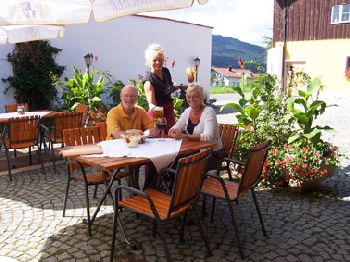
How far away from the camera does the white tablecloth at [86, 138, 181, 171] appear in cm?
325

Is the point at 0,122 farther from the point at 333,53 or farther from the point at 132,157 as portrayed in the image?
the point at 333,53

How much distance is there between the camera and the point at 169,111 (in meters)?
4.86

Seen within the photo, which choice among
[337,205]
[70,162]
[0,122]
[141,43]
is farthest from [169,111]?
[141,43]

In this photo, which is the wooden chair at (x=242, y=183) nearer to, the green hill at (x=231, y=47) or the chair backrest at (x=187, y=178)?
the chair backrest at (x=187, y=178)

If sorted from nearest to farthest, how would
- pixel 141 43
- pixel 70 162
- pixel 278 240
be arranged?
pixel 278 240 < pixel 70 162 < pixel 141 43

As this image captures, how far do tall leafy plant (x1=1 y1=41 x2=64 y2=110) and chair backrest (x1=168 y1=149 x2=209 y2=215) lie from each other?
30.5 ft

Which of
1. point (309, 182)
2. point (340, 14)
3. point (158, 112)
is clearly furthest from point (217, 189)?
point (340, 14)

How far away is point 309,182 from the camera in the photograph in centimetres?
477

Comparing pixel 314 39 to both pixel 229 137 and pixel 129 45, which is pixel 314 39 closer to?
pixel 129 45

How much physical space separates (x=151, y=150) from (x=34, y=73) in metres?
9.47

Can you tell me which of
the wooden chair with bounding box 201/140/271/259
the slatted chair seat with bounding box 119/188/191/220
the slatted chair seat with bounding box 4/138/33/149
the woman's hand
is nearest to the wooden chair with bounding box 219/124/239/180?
the woman's hand

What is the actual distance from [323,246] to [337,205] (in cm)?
122

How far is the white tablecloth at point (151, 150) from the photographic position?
10.7ft

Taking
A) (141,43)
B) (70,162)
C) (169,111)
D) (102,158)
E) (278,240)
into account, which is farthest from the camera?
(141,43)
